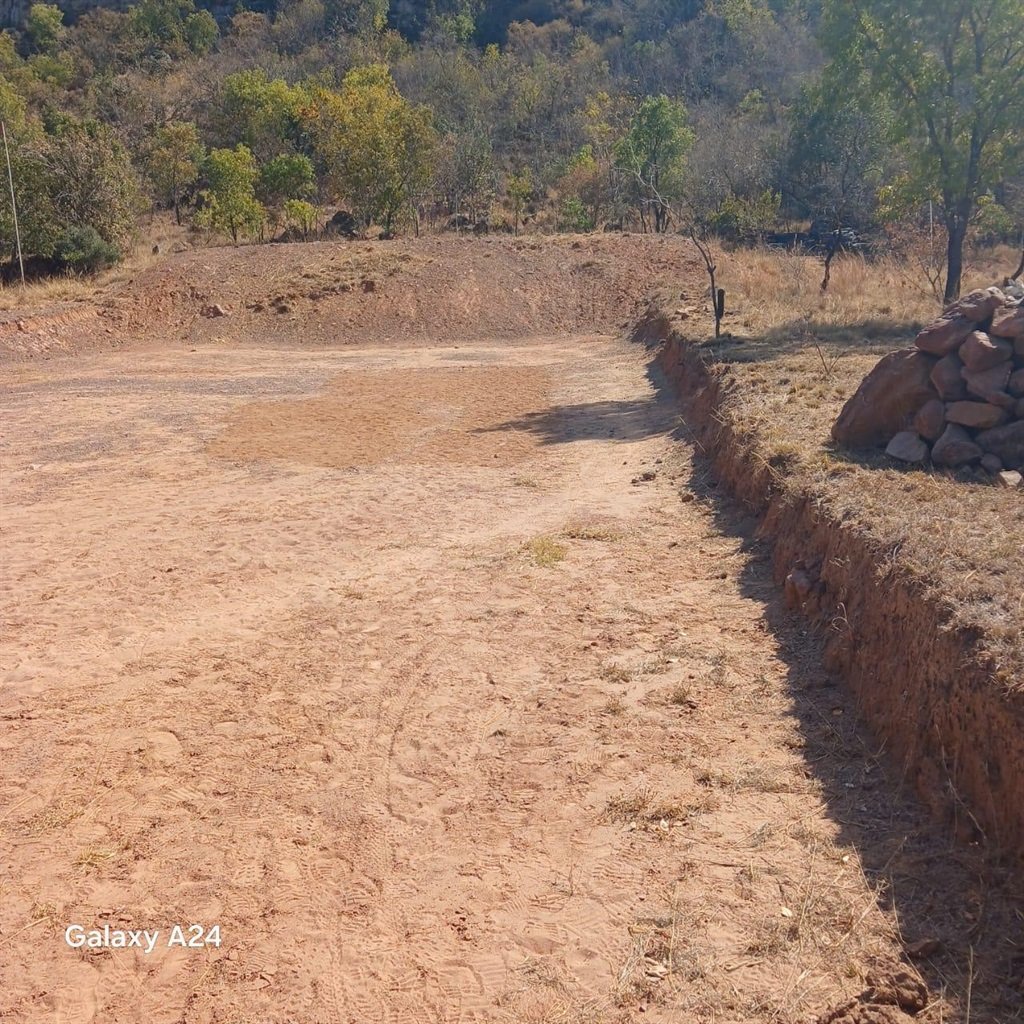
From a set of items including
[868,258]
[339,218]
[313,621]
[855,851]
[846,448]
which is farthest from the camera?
[339,218]

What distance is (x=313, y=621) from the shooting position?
717cm

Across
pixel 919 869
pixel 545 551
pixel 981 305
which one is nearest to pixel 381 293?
pixel 545 551

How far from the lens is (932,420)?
7660 mm

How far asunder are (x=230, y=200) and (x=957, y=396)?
28.2m

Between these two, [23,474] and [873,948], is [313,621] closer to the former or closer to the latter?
[873,948]

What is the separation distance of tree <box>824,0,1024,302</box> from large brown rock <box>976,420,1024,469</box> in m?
11.7

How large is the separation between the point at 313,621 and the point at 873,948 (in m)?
4.64

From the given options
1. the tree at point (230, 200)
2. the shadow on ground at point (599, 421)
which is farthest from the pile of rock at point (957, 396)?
the tree at point (230, 200)

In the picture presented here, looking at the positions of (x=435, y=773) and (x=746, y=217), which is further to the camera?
(x=746, y=217)

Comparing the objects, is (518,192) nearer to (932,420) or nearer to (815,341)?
(815,341)

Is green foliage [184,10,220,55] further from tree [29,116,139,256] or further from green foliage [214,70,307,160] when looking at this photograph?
tree [29,116,139,256]

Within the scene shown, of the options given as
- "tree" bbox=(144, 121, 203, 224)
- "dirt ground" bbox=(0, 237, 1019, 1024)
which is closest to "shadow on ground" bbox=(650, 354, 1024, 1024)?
"dirt ground" bbox=(0, 237, 1019, 1024)

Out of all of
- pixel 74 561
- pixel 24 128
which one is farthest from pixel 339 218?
pixel 74 561

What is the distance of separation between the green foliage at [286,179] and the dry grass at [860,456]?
19.0m
